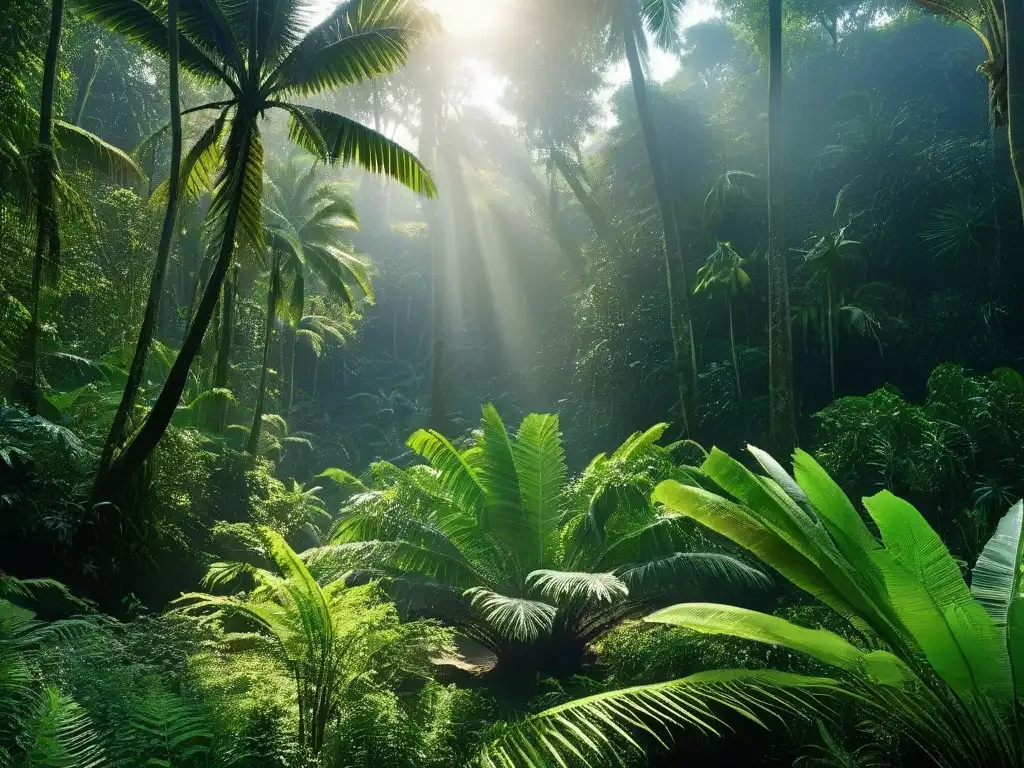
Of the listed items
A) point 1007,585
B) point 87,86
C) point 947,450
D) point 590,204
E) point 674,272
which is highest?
point 87,86

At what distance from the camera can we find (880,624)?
3623 millimetres

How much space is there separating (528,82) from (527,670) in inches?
650

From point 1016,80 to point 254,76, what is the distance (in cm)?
730

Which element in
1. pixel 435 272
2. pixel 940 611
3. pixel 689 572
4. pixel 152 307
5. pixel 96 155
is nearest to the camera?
pixel 940 611

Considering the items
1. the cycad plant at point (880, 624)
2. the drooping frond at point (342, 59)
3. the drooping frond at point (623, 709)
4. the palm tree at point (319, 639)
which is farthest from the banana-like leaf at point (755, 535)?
the drooping frond at point (342, 59)

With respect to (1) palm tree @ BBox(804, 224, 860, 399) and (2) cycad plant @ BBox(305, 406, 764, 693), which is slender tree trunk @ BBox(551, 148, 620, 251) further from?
(2) cycad plant @ BBox(305, 406, 764, 693)

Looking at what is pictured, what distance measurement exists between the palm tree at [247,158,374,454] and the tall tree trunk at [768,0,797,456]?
28.6ft

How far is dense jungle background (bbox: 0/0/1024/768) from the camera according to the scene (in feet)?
11.9

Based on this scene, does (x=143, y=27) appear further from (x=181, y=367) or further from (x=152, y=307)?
(x=181, y=367)

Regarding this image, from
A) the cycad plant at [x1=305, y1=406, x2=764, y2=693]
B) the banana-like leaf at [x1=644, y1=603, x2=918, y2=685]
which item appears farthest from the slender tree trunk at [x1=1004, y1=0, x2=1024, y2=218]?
the banana-like leaf at [x1=644, y1=603, x2=918, y2=685]

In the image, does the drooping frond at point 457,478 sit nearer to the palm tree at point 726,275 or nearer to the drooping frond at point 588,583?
the drooping frond at point 588,583

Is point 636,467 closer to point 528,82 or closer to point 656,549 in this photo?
point 656,549

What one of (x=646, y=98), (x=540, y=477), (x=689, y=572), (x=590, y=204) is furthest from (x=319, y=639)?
(x=590, y=204)

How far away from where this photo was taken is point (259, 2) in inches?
308
